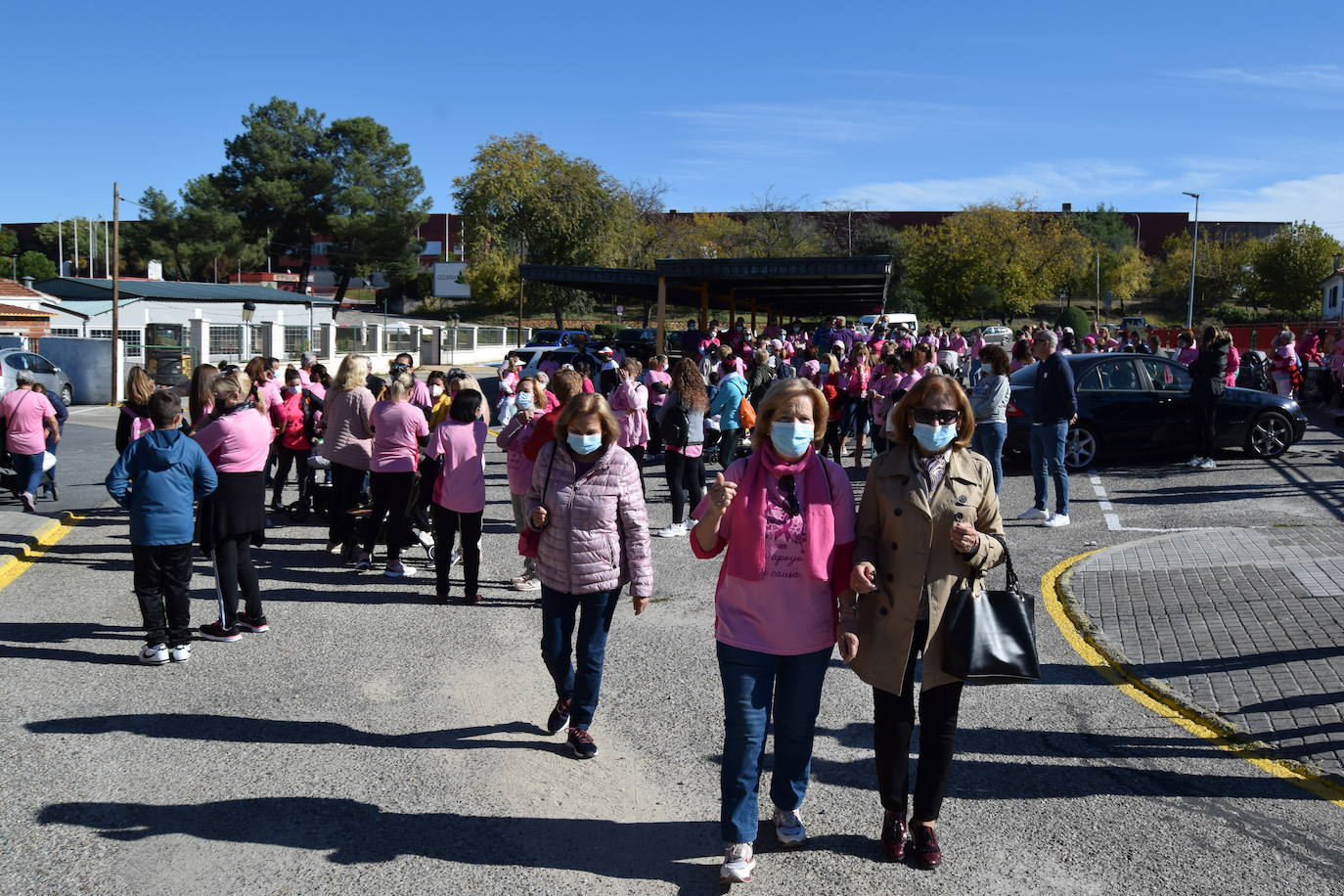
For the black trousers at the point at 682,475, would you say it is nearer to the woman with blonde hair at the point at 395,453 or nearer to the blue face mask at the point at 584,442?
the woman with blonde hair at the point at 395,453

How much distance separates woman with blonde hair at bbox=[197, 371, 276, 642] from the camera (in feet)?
24.4

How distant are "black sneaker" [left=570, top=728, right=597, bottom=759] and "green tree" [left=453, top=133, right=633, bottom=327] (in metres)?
62.8

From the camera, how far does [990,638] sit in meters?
4.09

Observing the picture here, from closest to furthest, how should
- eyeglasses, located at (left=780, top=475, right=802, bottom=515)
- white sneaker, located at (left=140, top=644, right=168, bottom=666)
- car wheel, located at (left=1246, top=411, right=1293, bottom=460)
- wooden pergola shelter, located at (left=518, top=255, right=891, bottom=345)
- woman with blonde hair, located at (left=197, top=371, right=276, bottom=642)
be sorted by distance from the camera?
eyeglasses, located at (left=780, top=475, right=802, bottom=515)
white sneaker, located at (left=140, top=644, right=168, bottom=666)
woman with blonde hair, located at (left=197, top=371, right=276, bottom=642)
car wheel, located at (left=1246, top=411, right=1293, bottom=460)
wooden pergola shelter, located at (left=518, top=255, right=891, bottom=345)

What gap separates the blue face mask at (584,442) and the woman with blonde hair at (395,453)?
3.95 meters

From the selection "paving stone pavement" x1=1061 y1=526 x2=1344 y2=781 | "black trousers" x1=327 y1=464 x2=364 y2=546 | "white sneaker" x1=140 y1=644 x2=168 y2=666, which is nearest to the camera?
"paving stone pavement" x1=1061 y1=526 x2=1344 y2=781

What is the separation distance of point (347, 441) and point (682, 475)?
322 centimetres

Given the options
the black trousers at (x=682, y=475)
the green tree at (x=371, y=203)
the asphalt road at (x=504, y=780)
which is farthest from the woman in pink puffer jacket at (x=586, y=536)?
the green tree at (x=371, y=203)

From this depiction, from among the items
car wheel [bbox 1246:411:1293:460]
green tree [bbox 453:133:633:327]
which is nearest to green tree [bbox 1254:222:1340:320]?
green tree [bbox 453:133:633:327]

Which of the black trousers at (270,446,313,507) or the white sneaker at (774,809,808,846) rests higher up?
the black trousers at (270,446,313,507)

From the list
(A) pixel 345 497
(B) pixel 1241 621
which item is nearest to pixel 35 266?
(A) pixel 345 497

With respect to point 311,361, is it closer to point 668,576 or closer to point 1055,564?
point 668,576

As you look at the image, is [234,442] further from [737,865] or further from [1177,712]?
[1177,712]

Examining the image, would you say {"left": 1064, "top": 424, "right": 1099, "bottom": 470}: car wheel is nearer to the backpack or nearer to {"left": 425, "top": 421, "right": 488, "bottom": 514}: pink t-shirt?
{"left": 425, "top": 421, "right": 488, "bottom": 514}: pink t-shirt
